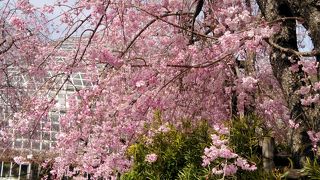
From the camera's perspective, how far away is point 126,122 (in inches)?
229

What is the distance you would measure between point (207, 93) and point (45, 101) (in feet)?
8.32

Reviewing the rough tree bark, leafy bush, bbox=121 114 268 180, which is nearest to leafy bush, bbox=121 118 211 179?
leafy bush, bbox=121 114 268 180

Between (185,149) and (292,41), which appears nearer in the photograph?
(292,41)

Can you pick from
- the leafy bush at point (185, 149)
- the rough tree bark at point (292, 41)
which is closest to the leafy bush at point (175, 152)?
the leafy bush at point (185, 149)

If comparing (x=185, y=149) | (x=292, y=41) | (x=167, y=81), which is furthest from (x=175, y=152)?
(x=292, y=41)

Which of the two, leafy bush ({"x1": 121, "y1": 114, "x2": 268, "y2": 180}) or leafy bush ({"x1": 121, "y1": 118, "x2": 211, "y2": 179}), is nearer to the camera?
leafy bush ({"x1": 121, "y1": 114, "x2": 268, "y2": 180})

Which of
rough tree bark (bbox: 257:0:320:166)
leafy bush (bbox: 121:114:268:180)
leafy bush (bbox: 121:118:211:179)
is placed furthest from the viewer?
leafy bush (bbox: 121:118:211:179)

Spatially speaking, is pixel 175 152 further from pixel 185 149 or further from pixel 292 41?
pixel 292 41

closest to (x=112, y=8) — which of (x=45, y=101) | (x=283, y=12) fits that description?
(x=45, y=101)

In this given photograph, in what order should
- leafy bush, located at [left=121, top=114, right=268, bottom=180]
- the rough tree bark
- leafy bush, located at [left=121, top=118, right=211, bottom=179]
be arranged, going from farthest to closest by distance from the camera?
leafy bush, located at [left=121, top=118, right=211, bottom=179]
leafy bush, located at [left=121, top=114, right=268, bottom=180]
the rough tree bark

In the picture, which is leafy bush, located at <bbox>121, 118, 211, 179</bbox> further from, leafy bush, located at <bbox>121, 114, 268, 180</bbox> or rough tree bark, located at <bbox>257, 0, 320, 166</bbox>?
rough tree bark, located at <bbox>257, 0, 320, 166</bbox>

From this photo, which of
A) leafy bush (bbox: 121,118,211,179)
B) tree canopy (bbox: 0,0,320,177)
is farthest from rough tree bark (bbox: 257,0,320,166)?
leafy bush (bbox: 121,118,211,179)

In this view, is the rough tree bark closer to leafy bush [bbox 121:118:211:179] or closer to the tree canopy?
the tree canopy

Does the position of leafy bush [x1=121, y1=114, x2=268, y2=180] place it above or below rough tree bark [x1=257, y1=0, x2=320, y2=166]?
below
